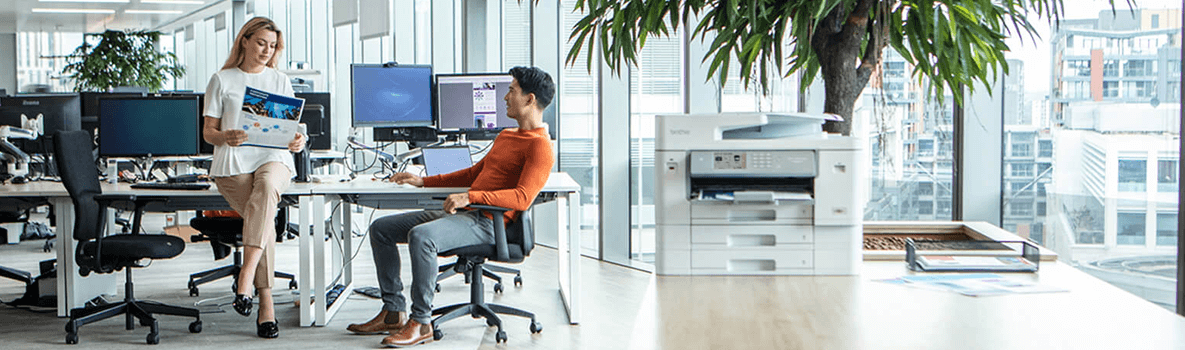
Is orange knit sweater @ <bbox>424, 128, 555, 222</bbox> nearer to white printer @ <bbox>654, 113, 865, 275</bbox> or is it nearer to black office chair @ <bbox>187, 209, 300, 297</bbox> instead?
black office chair @ <bbox>187, 209, 300, 297</bbox>

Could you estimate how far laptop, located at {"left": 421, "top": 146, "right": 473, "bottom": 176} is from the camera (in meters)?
4.64

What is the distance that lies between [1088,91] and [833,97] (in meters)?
2.00

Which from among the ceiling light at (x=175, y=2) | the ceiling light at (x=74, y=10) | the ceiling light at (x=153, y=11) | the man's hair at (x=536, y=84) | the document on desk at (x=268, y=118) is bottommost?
the document on desk at (x=268, y=118)

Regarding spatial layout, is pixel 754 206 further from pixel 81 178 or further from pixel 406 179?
pixel 81 178

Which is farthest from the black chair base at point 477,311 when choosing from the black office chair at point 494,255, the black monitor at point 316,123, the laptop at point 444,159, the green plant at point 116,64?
the green plant at point 116,64

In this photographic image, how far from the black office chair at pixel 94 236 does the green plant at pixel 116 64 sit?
9.53 meters

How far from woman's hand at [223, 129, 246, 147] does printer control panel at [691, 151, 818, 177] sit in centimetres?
221

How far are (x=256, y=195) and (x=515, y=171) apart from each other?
103 cm

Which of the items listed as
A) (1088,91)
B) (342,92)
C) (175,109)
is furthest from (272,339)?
(342,92)

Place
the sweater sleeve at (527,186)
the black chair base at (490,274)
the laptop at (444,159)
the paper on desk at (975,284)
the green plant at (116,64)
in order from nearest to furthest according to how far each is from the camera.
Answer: the paper on desk at (975,284) → the sweater sleeve at (527,186) → the laptop at (444,159) → the black chair base at (490,274) → the green plant at (116,64)

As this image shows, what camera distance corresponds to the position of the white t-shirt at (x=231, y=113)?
3.74m


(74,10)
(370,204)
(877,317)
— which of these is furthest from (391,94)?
(74,10)

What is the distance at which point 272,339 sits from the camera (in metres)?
3.91

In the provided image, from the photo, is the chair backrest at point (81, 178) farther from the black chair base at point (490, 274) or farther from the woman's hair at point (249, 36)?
the black chair base at point (490, 274)
